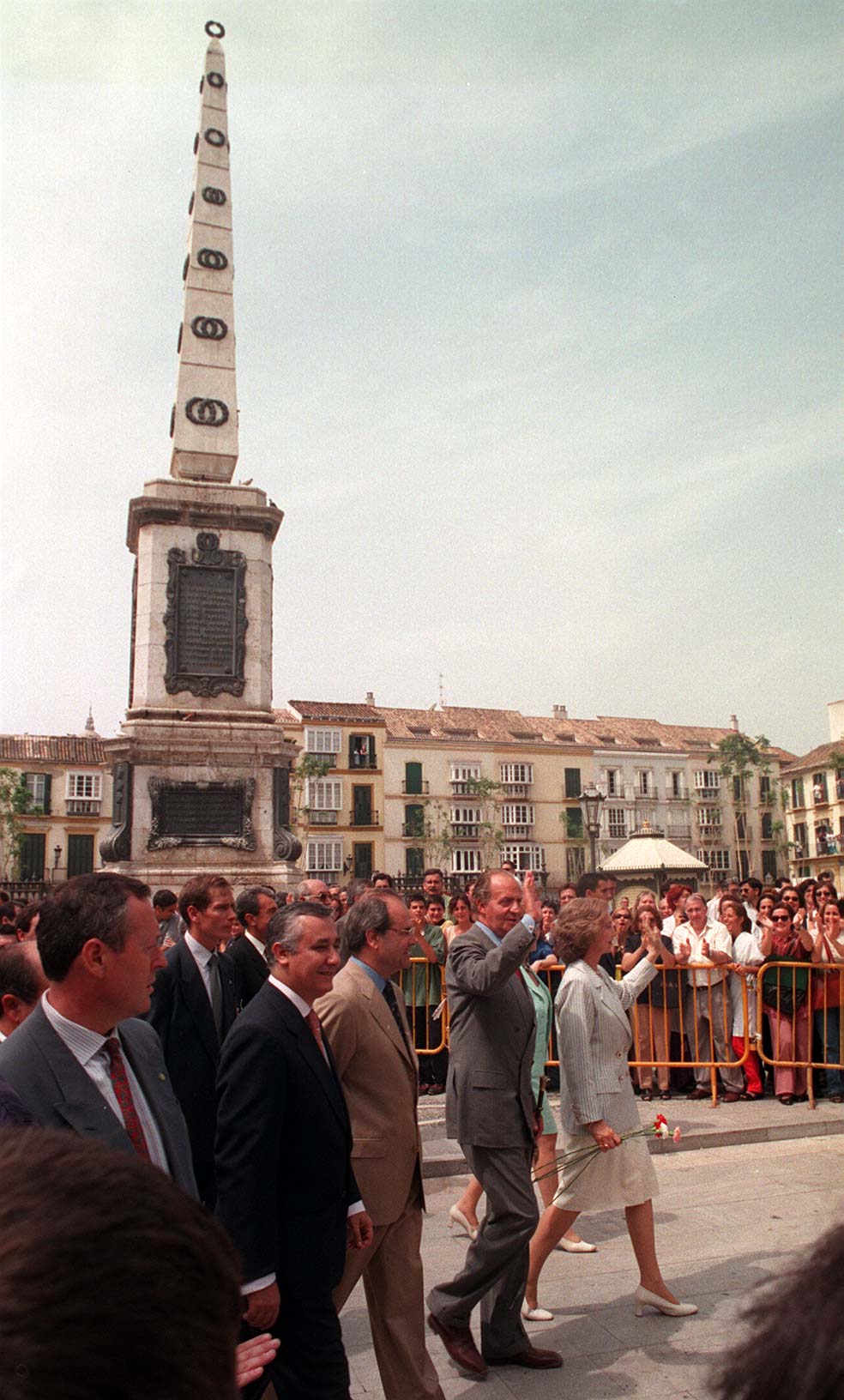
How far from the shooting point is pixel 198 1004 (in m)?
4.93

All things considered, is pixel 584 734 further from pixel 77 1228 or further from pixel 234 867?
pixel 77 1228

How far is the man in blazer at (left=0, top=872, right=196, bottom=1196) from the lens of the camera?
8.45 ft

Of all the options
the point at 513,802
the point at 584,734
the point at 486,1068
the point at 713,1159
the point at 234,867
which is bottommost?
the point at 713,1159

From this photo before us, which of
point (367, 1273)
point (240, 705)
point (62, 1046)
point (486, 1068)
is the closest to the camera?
point (62, 1046)

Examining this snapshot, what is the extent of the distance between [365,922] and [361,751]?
5718 cm

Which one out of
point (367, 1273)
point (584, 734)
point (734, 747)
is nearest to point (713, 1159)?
point (367, 1273)

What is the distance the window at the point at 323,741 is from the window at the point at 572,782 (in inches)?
585

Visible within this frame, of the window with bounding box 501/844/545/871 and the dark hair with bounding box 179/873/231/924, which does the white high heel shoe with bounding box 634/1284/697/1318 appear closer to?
the dark hair with bounding box 179/873/231/924

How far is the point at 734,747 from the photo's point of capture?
73125 millimetres

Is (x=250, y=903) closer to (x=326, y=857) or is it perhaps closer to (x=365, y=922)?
(x=365, y=922)

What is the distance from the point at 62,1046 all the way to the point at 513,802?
64.0 metres

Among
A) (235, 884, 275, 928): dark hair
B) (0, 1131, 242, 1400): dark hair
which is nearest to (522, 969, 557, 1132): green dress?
(235, 884, 275, 928): dark hair

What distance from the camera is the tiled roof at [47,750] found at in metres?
59.2

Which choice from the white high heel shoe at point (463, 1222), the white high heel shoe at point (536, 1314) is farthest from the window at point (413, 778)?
the white high heel shoe at point (536, 1314)
